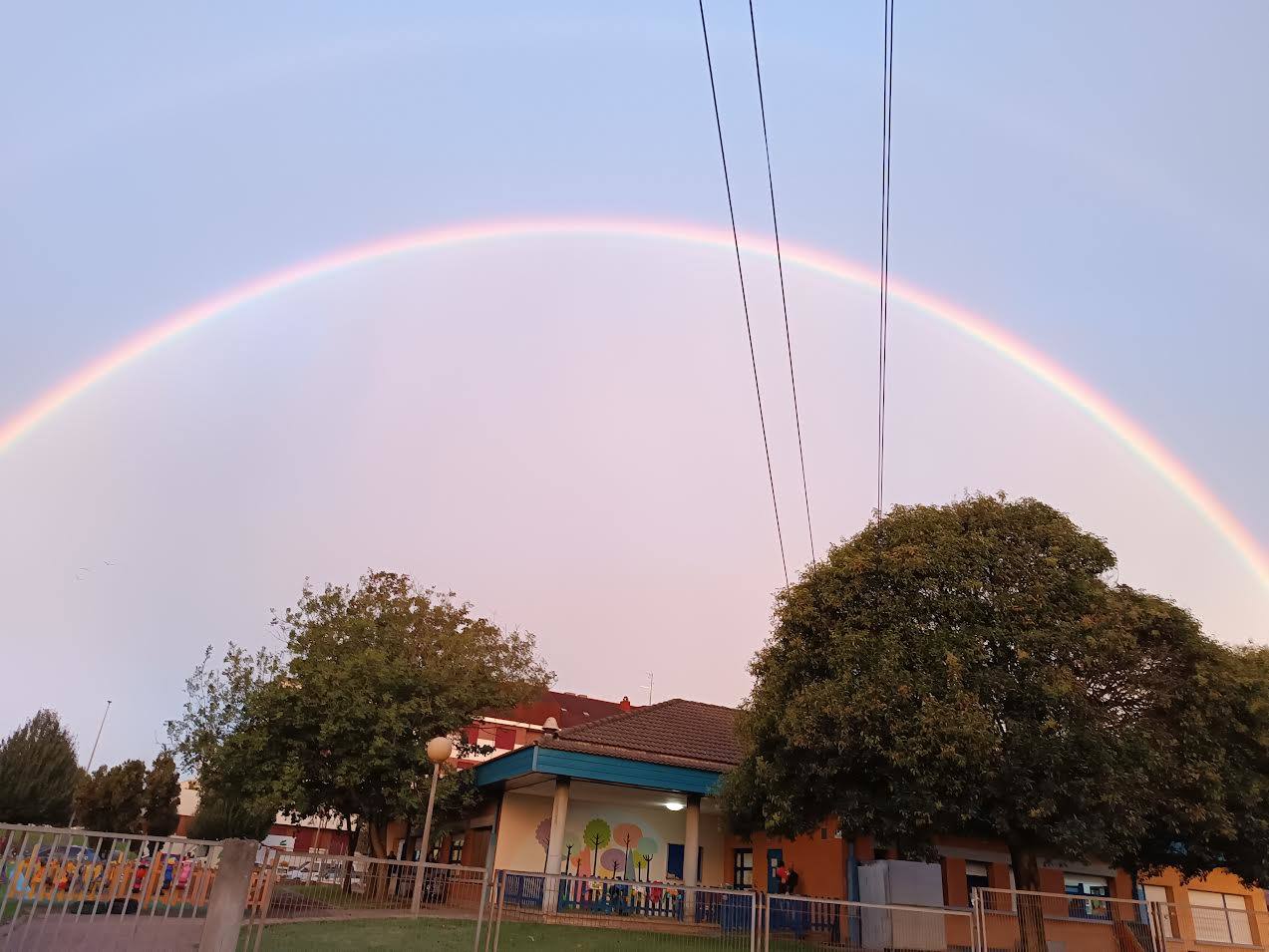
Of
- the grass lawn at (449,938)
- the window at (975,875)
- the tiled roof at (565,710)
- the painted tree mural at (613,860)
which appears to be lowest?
the grass lawn at (449,938)

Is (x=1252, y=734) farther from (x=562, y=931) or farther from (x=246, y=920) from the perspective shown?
(x=246, y=920)

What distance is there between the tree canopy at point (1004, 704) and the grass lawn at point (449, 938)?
→ 5.05m

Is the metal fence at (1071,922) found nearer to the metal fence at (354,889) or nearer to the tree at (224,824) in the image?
the metal fence at (354,889)

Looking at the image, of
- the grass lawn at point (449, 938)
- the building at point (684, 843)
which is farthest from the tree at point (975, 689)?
the building at point (684, 843)

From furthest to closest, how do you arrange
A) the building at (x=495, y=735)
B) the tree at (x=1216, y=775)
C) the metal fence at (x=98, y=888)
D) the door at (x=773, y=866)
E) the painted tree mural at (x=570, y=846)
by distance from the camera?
the building at (x=495, y=735) < the painted tree mural at (x=570, y=846) < the door at (x=773, y=866) < the tree at (x=1216, y=775) < the metal fence at (x=98, y=888)

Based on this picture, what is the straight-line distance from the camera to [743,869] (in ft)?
92.5

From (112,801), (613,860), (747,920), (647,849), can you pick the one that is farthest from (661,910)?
(112,801)

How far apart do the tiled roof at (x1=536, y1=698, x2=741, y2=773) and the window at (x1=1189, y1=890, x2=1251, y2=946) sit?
14.8m

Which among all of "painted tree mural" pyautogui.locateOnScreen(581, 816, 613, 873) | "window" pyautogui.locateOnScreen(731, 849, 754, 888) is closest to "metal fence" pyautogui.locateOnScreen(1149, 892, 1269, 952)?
"window" pyautogui.locateOnScreen(731, 849, 754, 888)

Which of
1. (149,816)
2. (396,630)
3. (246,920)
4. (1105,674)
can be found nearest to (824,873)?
(1105,674)

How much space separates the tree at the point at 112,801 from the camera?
56.6m

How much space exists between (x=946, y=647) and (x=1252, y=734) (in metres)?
7.78

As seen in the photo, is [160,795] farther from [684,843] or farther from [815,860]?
[815,860]

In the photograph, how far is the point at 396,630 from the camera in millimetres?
30547
